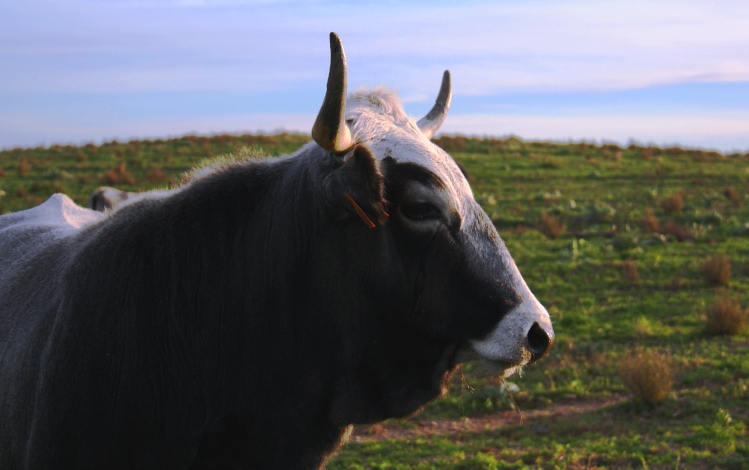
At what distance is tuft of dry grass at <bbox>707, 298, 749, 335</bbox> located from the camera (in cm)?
1021

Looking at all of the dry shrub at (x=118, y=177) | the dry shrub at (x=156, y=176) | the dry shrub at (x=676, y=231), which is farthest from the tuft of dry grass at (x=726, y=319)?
the dry shrub at (x=118, y=177)

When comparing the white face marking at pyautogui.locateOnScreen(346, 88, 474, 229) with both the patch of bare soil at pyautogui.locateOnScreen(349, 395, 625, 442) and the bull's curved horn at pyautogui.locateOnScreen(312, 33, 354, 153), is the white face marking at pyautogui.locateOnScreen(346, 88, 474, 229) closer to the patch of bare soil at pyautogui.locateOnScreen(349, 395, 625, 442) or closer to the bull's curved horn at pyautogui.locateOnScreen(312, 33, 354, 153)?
the bull's curved horn at pyautogui.locateOnScreen(312, 33, 354, 153)

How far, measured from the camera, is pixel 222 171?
3.64 m

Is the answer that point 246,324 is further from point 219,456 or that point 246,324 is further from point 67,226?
point 67,226

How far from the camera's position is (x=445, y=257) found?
308cm

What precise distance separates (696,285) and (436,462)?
8085 millimetres

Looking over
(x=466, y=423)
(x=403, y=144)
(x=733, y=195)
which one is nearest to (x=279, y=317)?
(x=403, y=144)

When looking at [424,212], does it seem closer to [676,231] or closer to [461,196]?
[461,196]

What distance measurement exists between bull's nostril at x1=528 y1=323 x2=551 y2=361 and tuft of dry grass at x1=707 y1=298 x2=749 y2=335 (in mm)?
8337

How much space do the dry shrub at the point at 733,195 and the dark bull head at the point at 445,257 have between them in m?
20.5

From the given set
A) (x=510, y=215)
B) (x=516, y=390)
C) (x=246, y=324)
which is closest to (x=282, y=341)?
(x=246, y=324)

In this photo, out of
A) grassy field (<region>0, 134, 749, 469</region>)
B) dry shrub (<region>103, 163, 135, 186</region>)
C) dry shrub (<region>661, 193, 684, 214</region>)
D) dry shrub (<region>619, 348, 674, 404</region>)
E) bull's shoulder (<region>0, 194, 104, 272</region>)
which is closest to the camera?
bull's shoulder (<region>0, 194, 104, 272</region>)

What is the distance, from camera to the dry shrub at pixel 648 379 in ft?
25.9

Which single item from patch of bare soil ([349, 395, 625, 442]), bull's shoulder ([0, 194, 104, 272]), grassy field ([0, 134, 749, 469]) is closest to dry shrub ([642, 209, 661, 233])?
grassy field ([0, 134, 749, 469])
